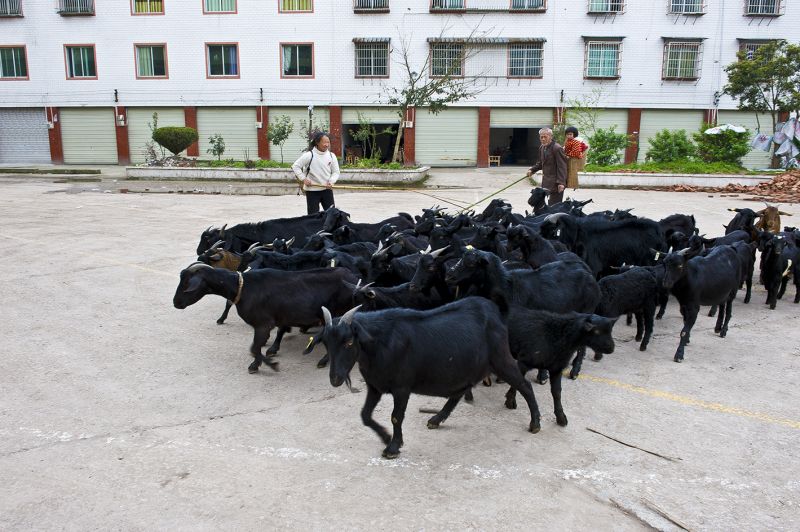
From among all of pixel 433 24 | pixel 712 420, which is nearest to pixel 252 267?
pixel 712 420

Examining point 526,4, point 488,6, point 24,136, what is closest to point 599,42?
point 526,4

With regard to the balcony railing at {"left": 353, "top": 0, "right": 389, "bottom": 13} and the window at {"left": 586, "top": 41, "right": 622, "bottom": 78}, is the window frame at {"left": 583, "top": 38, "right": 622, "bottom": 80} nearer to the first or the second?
the window at {"left": 586, "top": 41, "right": 622, "bottom": 78}

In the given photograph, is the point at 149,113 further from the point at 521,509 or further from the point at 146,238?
the point at 521,509

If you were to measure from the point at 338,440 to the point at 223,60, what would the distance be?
99.5 ft

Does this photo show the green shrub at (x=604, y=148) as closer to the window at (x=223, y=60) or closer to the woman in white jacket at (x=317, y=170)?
the window at (x=223, y=60)

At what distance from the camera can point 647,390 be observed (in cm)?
535

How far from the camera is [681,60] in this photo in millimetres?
30562

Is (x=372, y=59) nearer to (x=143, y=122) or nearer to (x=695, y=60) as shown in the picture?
(x=143, y=122)

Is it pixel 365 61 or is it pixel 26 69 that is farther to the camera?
pixel 26 69

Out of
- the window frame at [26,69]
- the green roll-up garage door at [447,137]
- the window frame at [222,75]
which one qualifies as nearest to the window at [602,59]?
the green roll-up garage door at [447,137]

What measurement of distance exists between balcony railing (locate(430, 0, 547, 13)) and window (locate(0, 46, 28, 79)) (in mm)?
20360

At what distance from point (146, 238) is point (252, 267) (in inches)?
237

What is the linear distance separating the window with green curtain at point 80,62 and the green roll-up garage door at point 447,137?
643 inches

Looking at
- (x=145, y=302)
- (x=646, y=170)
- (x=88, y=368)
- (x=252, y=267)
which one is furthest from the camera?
(x=646, y=170)
